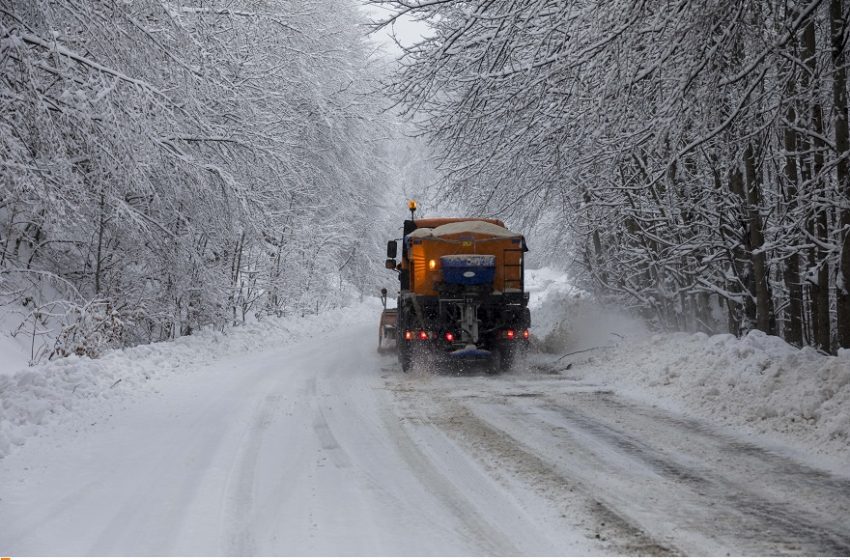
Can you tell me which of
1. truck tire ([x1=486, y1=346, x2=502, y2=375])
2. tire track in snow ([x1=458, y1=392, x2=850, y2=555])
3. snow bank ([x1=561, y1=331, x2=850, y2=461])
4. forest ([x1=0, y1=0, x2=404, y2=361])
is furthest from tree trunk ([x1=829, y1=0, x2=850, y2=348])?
truck tire ([x1=486, y1=346, x2=502, y2=375])

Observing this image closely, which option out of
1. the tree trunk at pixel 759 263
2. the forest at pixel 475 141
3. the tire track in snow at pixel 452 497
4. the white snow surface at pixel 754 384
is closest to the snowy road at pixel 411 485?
the tire track in snow at pixel 452 497

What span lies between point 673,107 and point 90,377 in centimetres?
807

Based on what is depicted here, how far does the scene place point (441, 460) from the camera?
6.30 meters

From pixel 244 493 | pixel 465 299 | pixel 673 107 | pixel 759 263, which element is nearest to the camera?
pixel 244 493

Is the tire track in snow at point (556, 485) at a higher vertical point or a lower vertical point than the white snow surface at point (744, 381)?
lower

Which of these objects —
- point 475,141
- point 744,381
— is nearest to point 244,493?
point 744,381

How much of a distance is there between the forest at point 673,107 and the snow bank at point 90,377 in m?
5.40

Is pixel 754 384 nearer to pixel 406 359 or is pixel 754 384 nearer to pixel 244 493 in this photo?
pixel 244 493

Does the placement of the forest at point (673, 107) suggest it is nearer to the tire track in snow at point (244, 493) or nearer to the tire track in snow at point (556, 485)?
the tire track in snow at point (556, 485)

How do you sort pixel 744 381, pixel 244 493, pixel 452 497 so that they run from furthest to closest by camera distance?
1. pixel 744 381
2. pixel 244 493
3. pixel 452 497

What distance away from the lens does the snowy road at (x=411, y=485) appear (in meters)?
4.29

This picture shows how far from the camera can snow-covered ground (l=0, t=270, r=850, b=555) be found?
14.4ft

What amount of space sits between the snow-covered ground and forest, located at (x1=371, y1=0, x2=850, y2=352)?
1.92 m

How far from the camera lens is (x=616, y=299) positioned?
1942 cm
